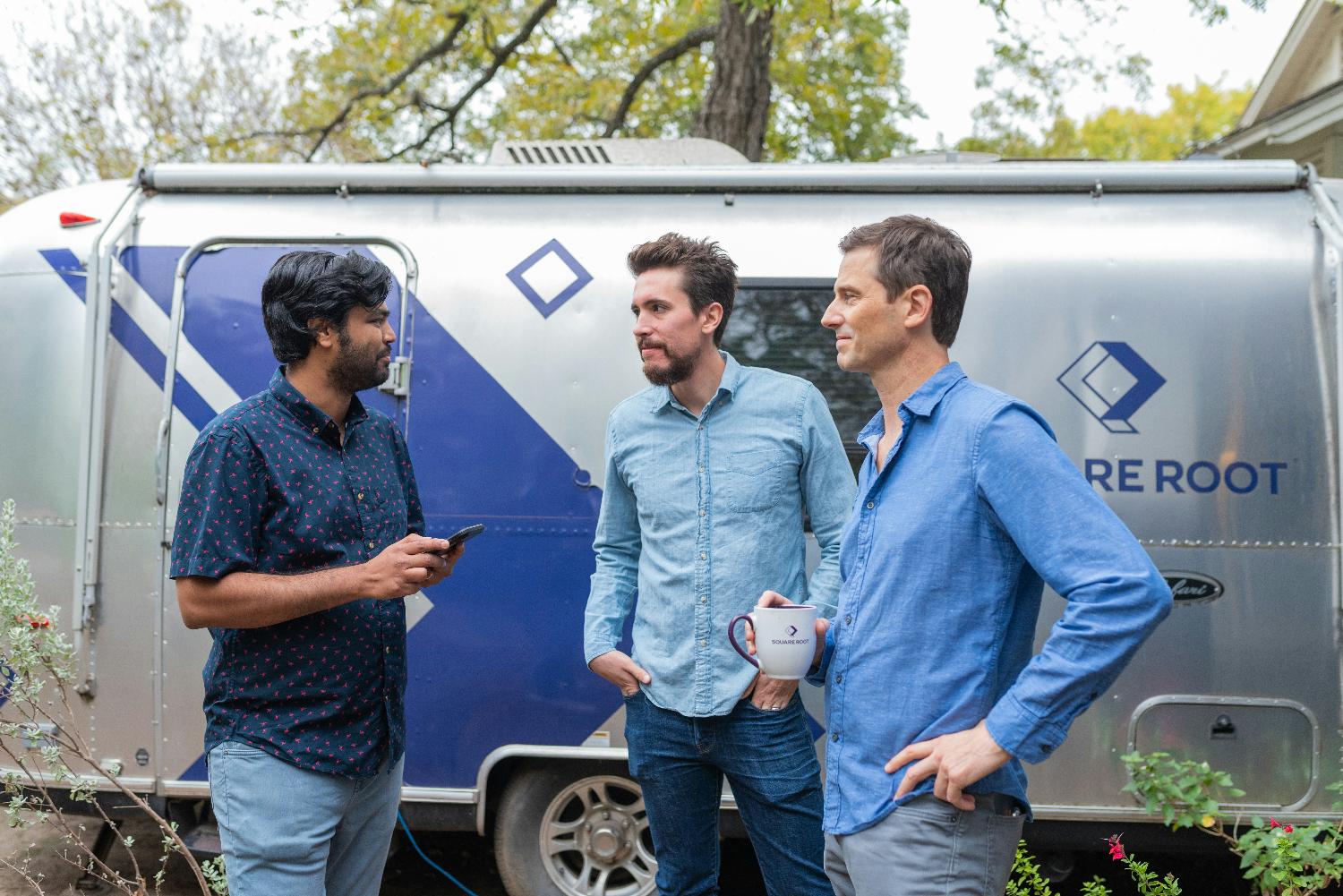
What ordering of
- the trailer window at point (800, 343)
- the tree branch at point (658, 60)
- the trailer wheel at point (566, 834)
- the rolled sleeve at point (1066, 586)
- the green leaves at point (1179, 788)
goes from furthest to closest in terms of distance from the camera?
the tree branch at point (658, 60), the trailer wheel at point (566, 834), the trailer window at point (800, 343), the green leaves at point (1179, 788), the rolled sleeve at point (1066, 586)

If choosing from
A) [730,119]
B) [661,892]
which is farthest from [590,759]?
[730,119]

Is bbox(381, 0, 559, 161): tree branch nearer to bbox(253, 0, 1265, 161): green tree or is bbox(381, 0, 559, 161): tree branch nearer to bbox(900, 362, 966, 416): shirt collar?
bbox(253, 0, 1265, 161): green tree

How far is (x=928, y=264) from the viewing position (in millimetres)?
1883

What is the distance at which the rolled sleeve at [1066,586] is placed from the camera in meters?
1.53

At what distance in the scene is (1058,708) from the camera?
5.15 feet

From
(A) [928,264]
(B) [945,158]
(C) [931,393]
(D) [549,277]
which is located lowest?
(C) [931,393]

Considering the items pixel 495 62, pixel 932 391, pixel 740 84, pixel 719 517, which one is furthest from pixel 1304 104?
pixel 932 391

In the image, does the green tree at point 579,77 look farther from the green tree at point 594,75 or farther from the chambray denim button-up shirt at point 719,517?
the chambray denim button-up shirt at point 719,517

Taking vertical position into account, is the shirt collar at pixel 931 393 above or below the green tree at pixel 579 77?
below

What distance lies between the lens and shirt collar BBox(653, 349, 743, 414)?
2.71 metres

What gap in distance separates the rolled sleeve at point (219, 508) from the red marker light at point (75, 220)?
100.0 inches

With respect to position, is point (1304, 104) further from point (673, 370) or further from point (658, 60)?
point (673, 370)

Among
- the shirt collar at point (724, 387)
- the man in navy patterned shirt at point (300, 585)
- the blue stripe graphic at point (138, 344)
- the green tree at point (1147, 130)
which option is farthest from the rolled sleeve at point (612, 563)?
the green tree at point (1147, 130)

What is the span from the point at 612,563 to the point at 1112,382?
198 cm
